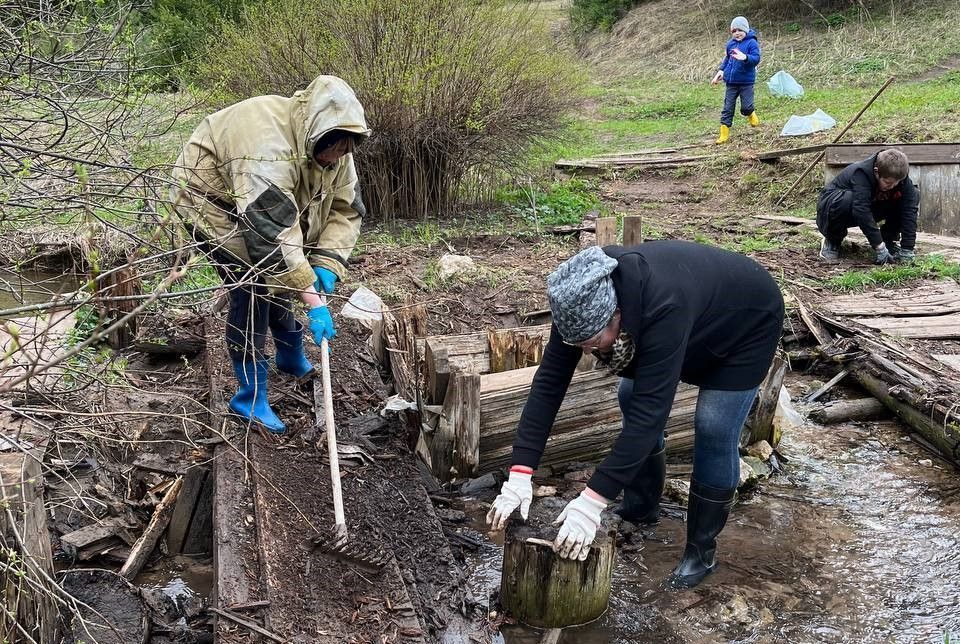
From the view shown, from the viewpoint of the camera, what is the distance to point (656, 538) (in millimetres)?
4160

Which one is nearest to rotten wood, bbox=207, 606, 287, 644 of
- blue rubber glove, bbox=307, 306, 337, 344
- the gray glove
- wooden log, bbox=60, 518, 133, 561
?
wooden log, bbox=60, 518, 133, 561

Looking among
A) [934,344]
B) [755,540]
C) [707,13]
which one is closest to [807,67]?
[707,13]

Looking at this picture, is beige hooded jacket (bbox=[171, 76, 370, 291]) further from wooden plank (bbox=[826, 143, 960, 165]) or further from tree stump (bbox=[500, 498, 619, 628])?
wooden plank (bbox=[826, 143, 960, 165])

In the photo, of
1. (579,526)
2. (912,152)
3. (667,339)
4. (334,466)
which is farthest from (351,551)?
(912,152)

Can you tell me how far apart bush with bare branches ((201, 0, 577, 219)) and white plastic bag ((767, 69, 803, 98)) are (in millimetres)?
7896

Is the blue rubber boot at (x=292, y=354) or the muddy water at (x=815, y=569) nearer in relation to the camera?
the muddy water at (x=815, y=569)

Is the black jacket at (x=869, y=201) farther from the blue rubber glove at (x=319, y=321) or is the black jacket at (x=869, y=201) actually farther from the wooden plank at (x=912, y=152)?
the blue rubber glove at (x=319, y=321)

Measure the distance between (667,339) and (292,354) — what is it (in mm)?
2655

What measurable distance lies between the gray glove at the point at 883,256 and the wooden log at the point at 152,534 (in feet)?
22.8

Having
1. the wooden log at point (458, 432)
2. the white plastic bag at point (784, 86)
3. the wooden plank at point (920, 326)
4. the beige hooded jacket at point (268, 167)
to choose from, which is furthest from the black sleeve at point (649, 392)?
the white plastic bag at point (784, 86)

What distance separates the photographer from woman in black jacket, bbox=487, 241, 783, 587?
111 inches

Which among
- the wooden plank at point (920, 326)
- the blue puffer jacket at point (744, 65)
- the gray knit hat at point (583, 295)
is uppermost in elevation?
the blue puffer jacket at point (744, 65)

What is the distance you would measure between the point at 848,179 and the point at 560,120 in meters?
3.64

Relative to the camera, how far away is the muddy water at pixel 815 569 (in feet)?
11.2
